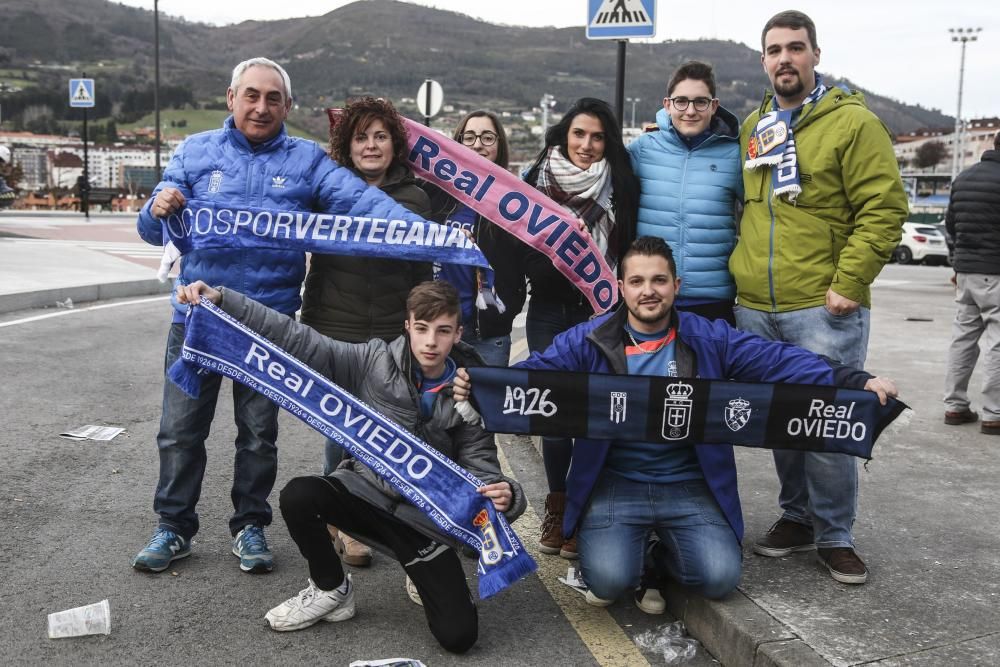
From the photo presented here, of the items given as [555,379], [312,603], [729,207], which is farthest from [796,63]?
[312,603]

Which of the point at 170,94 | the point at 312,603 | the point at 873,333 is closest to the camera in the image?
the point at 312,603

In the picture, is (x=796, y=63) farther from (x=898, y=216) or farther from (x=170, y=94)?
(x=170, y=94)

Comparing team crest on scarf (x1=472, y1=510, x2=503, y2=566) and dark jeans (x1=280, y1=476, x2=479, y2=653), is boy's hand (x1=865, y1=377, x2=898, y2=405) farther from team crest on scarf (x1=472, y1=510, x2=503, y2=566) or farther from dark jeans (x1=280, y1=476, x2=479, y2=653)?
dark jeans (x1=280, y1=476, x2=479, y2=653)

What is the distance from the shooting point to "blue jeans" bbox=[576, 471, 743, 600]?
3.82 metres

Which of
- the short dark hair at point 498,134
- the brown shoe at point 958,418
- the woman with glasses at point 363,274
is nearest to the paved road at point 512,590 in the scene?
the brown shoe at point 958,418

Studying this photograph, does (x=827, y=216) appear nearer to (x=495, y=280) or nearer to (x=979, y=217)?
(x=495, y=280)

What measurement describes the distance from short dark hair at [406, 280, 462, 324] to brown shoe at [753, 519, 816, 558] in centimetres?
175

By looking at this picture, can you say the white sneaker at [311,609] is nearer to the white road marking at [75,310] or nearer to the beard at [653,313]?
the beard at [653,313]

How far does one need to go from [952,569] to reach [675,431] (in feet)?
4.62

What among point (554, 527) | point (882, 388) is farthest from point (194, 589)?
point (882, 388)

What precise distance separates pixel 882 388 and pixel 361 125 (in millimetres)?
2510

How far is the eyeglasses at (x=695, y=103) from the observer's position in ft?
14.6

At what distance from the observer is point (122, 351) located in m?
9.27

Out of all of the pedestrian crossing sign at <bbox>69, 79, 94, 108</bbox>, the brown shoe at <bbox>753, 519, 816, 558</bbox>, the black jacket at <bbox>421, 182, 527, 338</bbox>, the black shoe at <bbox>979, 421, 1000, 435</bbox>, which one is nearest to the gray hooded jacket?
the black jacket at <bbox>421, 182, 527, 338</bbox>
